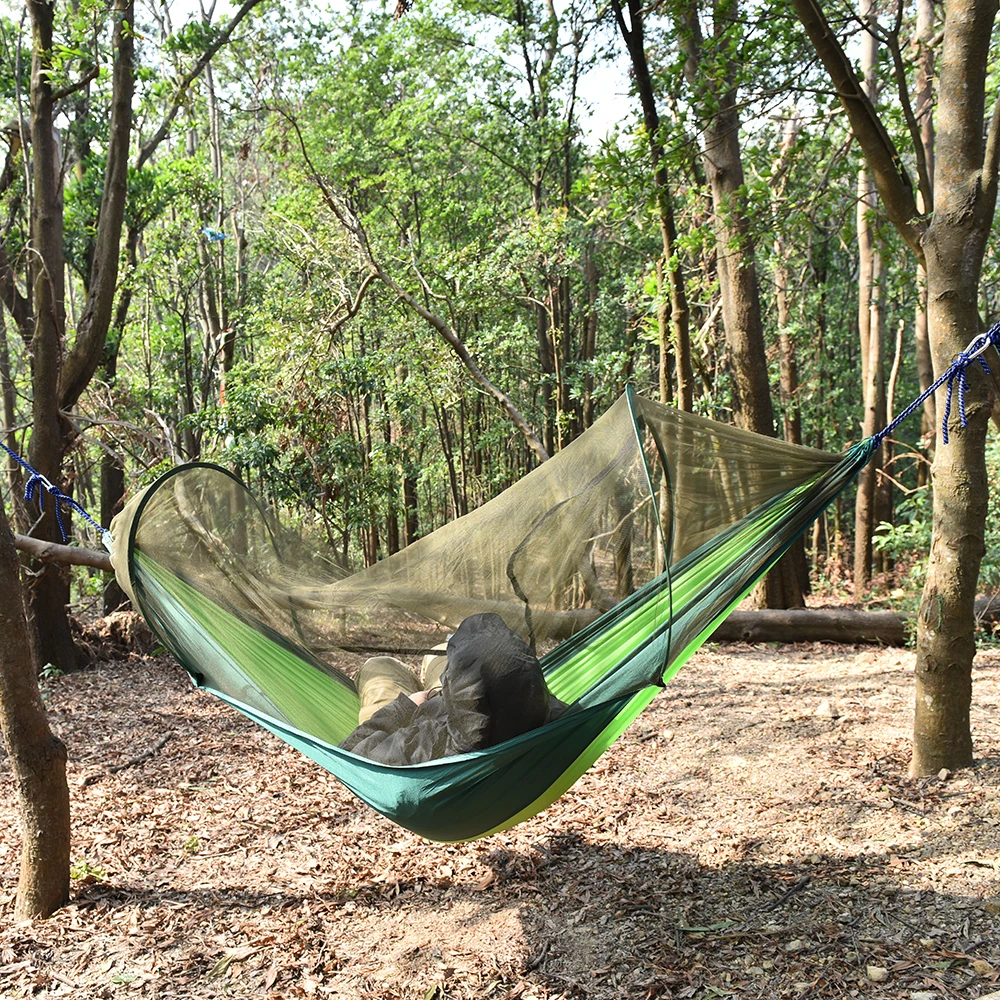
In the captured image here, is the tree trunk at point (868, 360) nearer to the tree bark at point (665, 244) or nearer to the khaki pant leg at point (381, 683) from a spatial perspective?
the tree bark at point (665, 244)

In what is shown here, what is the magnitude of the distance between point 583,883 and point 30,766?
4.53 ft

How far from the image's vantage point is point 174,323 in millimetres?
8523

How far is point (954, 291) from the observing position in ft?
7.45

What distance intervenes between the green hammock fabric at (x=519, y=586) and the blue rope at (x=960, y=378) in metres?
0.13

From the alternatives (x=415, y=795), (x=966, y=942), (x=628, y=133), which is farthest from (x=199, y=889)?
(x=628, y=133)

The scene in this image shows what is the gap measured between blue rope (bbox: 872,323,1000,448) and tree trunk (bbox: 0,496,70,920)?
6.86ft

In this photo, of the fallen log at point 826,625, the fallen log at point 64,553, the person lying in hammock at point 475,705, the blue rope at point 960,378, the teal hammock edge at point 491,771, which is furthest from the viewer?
the fallen log at point 826,625

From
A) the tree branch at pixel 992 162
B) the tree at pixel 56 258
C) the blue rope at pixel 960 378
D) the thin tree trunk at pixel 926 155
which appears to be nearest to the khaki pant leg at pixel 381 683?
the blue rope at pixel 960 378

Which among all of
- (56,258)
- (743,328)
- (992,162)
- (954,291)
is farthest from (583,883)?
(56,258)

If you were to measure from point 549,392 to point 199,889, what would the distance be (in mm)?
6907

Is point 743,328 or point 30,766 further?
point 743,328

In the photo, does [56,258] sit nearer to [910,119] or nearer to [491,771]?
[910,119]

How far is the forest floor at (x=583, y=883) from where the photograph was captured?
182 cm

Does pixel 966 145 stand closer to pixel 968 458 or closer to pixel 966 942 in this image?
pixel 968 458
